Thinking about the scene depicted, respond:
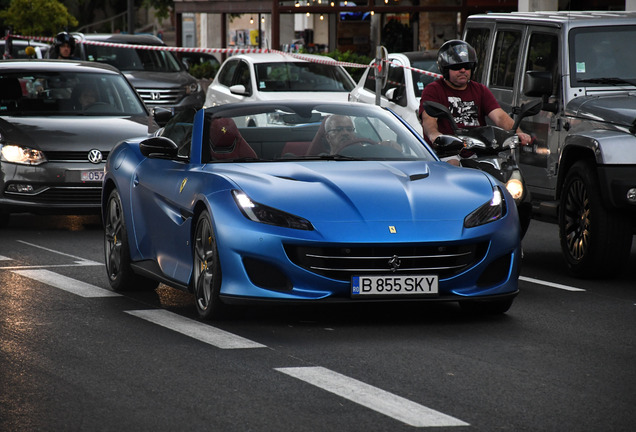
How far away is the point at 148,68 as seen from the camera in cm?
2844

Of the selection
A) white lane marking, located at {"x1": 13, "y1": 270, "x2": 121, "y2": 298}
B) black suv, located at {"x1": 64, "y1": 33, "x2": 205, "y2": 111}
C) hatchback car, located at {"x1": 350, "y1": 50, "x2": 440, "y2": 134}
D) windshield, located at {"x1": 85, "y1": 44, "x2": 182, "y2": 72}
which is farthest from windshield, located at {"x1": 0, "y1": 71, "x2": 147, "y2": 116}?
windshield, located at {"x1": 85, "y1": 44, "x2": 182, "y2": 72}

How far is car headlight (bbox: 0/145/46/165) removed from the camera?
14.3m

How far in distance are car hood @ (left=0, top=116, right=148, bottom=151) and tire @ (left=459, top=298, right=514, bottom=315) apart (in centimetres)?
650

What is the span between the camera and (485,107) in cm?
1138

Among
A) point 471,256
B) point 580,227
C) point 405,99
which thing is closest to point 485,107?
point 580,227

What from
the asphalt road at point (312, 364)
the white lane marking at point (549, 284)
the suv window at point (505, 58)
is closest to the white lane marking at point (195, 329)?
the asphalt road at point (312, 364)

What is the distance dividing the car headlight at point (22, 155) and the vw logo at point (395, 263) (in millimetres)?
7060

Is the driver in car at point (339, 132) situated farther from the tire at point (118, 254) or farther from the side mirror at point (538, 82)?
the side mirror at point (538, 82)

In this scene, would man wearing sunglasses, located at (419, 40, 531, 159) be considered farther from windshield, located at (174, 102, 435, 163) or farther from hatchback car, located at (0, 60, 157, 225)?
hatchback car, located at (0, 60, 157, 225)

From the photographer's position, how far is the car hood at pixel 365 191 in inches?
321

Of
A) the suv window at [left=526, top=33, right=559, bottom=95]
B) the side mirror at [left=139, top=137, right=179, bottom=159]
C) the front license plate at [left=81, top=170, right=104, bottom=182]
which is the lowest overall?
the front license plate at [left=81, top=170, right=104, bottom=182]

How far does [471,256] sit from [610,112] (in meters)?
3.23

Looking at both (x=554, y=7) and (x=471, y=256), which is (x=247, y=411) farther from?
(x=554, y=7)

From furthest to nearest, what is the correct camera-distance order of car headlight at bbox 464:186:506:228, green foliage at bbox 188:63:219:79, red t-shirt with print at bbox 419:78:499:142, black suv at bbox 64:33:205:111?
green foliage at bbox 188:63:219:79 → black suv at bbox 64:33:205:111 → red t-shirt with print at bbox 419:78:499:142 → car headlight at bbox 464:186:506:228
